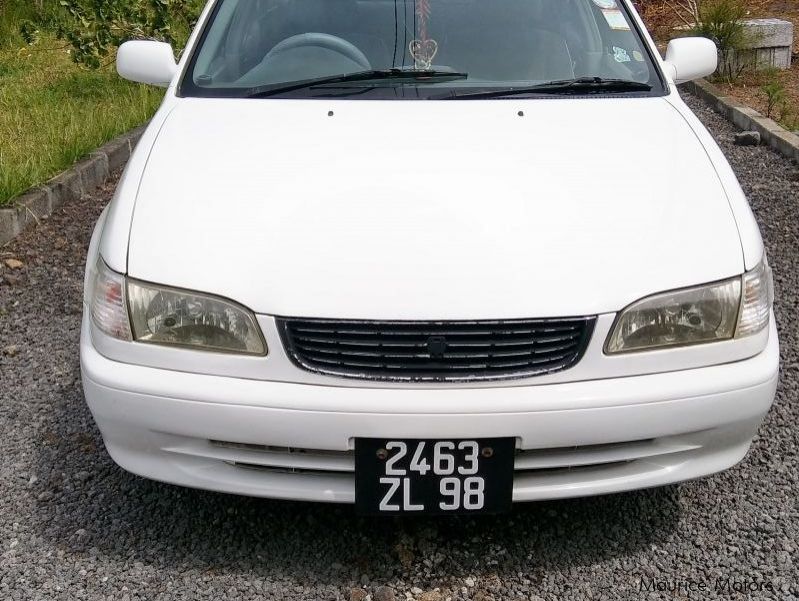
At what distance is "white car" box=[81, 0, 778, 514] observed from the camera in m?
2.08

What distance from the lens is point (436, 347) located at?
6.81 feet

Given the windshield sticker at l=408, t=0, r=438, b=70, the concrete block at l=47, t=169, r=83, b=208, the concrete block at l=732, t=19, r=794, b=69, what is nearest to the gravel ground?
the windshield sticker at l=408, t=0, r=438, b=70

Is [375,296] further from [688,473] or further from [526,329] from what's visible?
[688,473]

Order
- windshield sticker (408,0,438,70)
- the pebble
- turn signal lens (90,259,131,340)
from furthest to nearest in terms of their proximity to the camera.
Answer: the pebble
windshield sticker (408,0,438,70)
turn signal lens (90,259,131,340)

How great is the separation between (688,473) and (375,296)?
2.93 feet

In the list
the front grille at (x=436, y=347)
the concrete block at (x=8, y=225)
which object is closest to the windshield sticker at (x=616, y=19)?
the front grille at (x=436, y=347)

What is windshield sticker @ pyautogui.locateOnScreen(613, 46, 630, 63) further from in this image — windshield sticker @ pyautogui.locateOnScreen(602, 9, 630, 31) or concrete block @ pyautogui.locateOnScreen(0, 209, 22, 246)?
concrete block @ pyautogui.locateOnScreen(0, 209, 22, 246)

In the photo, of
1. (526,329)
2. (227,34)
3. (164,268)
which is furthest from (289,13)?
(526,329)

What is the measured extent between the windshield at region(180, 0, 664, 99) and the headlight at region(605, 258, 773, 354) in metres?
1.04

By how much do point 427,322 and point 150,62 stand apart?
5.95ft

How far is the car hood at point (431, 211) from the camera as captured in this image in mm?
2111

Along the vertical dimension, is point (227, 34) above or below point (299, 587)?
above

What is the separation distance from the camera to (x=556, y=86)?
3002 millimetres

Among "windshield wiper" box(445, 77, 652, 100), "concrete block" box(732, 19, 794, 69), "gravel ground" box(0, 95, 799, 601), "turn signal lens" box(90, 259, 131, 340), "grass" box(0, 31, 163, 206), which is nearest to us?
"turn signal lens" box(90, 259, 131, 340)
